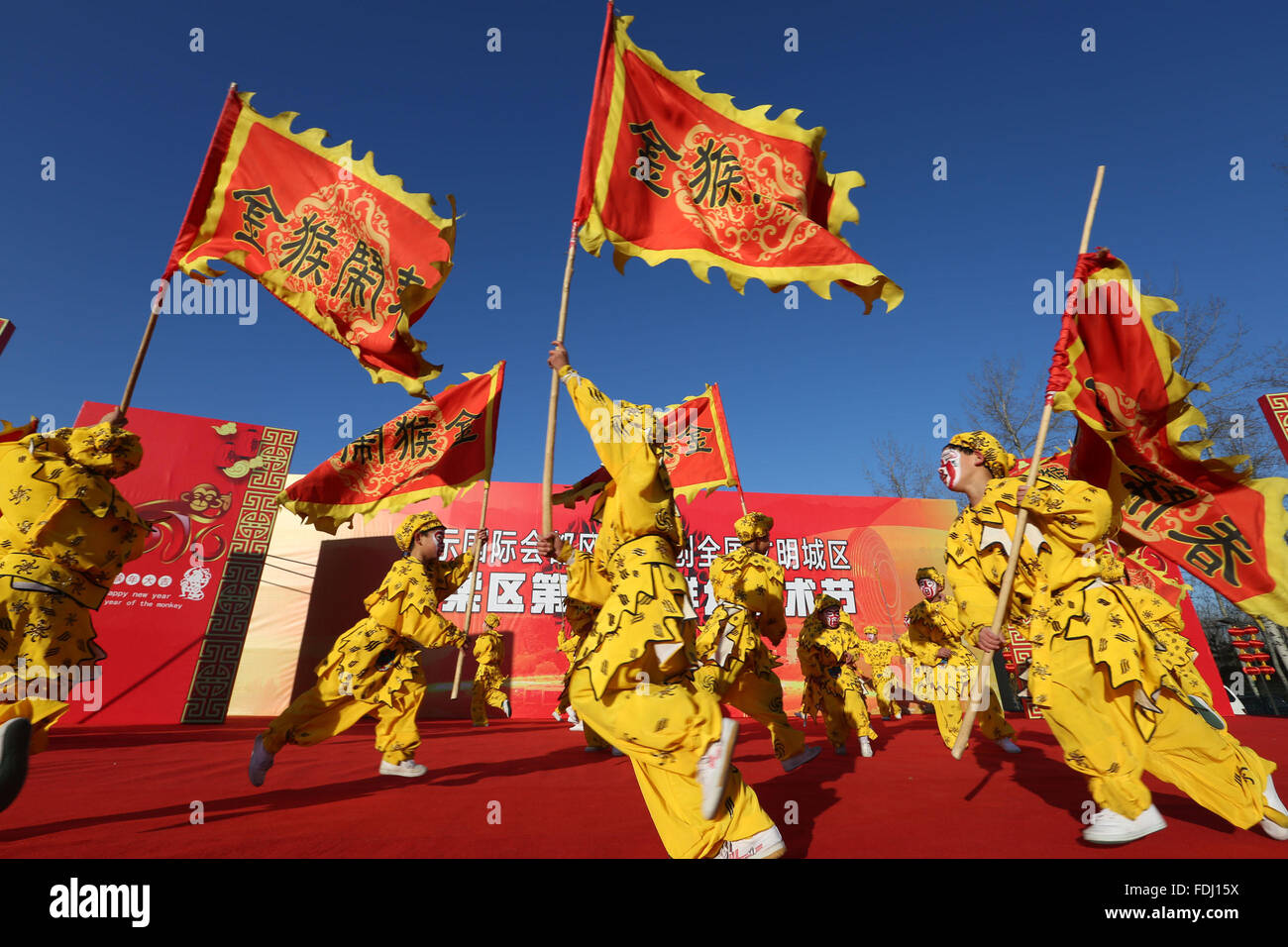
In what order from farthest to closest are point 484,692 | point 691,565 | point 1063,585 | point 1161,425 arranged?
point 691,565 < point 484,692 < point 1161,425 < point 1063,585

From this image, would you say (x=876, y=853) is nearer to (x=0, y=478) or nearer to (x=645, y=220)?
(x=645, y=220)

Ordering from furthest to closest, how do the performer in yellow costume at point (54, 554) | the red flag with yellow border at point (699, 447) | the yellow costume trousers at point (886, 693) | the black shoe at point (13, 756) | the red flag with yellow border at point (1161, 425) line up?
the yellow costume trousers at point (886, 693), the red flag with yellow border at point (699, 447), the red flag with yellow border at point (1161, 425), the performer in yellow costume at point (54, 554), the black shoe at point (13, 756)

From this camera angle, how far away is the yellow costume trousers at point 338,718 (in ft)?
12.0

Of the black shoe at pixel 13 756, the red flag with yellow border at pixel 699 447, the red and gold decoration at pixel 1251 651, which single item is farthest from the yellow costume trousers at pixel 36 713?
the red and gold decoration at pixel 1251 651

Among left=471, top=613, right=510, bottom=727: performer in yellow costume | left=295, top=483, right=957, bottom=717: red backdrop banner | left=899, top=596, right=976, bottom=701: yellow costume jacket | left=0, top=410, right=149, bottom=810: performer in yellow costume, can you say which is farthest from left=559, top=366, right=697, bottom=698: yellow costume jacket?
left=295, top=483, right=957, bottom=717: red backdrop banner

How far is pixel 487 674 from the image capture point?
8.89 meters

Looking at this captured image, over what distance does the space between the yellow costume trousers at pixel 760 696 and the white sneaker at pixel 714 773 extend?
7.45 feet

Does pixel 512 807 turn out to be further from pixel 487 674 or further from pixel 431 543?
pixel 487 674

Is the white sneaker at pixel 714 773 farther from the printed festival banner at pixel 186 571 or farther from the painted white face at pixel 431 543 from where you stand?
the printed festival banner at pixel 186 571

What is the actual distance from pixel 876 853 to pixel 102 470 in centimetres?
387

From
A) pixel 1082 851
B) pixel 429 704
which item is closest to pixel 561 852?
pixel 1082 851

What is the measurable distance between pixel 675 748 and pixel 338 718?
2.79 m

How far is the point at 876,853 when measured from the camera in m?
2.39

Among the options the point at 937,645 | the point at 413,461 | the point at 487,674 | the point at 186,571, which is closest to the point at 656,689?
the point at 413,461
